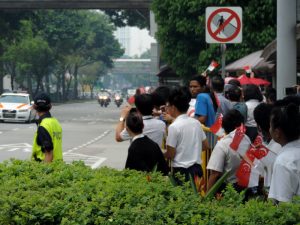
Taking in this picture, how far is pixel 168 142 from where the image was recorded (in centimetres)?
930

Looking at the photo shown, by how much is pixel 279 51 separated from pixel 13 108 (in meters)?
32.6

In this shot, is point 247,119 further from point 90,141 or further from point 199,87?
point 90,141

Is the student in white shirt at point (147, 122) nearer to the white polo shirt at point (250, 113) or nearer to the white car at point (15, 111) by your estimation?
the white polo shirt at point (250, 113)

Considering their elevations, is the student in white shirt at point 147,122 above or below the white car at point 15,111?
above

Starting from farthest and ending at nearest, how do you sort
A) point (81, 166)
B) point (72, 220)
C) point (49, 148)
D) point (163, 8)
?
1. point (163, 8)
2. point (49, 148)
3. point (81, 166)
4. point (72, 220)

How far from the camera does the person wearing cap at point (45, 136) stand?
10.2 metres

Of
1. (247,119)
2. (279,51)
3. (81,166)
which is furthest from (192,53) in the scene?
(81,166)

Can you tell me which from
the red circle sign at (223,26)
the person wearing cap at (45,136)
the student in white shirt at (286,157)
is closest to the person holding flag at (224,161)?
the person wearing cap at (45,136)

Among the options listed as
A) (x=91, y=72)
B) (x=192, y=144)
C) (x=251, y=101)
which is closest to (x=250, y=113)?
(x=251, y=101)

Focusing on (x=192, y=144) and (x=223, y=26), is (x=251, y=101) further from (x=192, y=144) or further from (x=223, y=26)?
(x=192, y=144)

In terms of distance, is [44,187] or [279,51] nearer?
[44,187]

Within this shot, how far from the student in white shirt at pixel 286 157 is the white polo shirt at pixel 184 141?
3.38 metres

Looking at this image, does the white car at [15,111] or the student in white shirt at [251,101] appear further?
the white car at [15,111]

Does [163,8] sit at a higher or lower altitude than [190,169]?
higher
